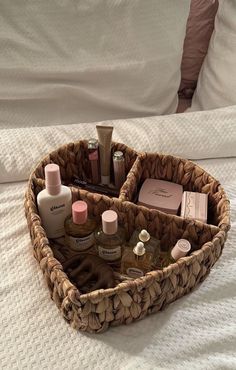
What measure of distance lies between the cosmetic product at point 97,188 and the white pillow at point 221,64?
19.9 inches

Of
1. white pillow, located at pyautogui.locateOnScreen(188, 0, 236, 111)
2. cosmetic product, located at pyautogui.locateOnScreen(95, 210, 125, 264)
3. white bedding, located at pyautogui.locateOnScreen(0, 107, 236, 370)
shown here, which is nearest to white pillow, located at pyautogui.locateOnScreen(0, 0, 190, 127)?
white pillow, located at pyautogui.locateOnScreen(188, 0, 236, 111)

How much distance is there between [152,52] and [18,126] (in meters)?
0.38

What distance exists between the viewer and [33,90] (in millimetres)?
1020

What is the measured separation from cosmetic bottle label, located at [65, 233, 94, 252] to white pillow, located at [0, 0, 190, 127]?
46 cm

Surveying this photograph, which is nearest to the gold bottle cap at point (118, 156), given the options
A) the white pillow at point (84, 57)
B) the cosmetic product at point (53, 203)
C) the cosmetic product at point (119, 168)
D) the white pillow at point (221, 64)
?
the cosmetic product at point (119, 168)

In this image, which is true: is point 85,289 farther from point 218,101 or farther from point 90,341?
point 218,101

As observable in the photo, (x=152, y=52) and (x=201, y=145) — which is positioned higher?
(x=152, y=52)

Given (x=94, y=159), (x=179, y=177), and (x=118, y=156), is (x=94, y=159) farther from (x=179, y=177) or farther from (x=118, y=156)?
(x=179, y=177)

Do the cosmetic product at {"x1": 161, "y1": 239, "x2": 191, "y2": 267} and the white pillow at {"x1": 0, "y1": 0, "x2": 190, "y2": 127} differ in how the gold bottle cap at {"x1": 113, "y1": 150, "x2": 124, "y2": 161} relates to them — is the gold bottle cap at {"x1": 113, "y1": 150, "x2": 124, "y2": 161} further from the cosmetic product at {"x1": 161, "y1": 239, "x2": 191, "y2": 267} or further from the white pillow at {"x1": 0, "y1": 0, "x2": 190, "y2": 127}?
the white pillow at {"x1": 0, "y1": 0, "x2": 190, "y2": 127}

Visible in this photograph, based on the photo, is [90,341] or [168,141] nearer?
[90,341]

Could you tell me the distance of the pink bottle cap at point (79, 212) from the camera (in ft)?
2.10

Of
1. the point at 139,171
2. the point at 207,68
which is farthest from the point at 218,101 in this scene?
the point at 139,171

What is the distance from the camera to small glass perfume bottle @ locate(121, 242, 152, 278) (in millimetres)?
632

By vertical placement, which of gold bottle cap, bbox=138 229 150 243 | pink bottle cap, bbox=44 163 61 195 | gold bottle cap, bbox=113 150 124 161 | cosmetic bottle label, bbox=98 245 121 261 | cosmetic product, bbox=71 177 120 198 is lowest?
cosmetic bottle label, bbox=98 245 121 261
